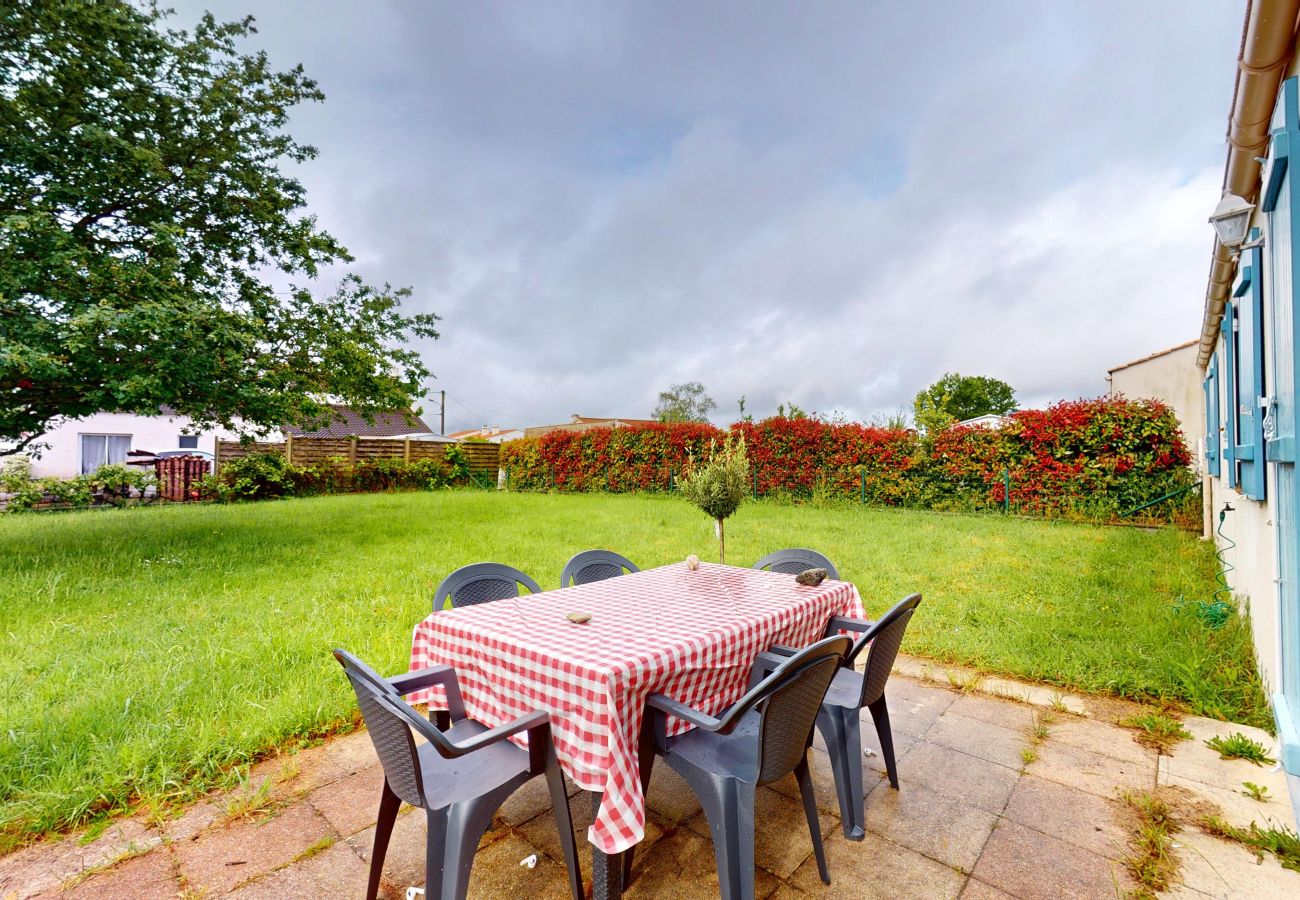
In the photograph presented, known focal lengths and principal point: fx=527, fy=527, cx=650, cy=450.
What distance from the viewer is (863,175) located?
910cm

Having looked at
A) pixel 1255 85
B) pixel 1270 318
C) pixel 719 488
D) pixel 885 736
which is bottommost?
pixel 885 736

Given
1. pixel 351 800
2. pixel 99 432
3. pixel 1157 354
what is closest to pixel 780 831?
pixel 351 800

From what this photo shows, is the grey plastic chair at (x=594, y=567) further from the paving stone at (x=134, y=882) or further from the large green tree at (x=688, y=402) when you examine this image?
the large green tree at (x=688, y=402)

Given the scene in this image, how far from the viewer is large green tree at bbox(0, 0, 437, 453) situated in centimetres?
575

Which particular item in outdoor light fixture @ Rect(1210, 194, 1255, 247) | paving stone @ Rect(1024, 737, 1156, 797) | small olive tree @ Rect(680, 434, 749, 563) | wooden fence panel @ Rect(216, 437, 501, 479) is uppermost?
outdoor light fixture @ Rect(1210, 194, 1255, 247)

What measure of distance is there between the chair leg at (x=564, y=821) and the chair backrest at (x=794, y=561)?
6.45 feet

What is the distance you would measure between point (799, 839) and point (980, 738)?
139 cm

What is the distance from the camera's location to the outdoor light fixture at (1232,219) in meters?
2.52

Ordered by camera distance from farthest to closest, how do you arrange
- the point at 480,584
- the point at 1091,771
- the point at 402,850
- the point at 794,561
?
1. the point at 794,561
2. the point at 480,584
3. the point at 1091,771
4. the point at 402,850

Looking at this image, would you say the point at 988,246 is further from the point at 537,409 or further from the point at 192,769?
the point at 537,409

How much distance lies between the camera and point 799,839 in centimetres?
195

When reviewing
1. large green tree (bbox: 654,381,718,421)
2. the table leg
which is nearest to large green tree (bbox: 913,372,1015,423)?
large green tree (bbox: 654,381,718,421)

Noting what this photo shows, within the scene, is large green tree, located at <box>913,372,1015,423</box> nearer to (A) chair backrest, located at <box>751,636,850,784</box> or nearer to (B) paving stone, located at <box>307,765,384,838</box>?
(A) chair backrest, located at <box>751,636,850,784</box>

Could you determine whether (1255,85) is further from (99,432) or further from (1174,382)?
(99,432)
